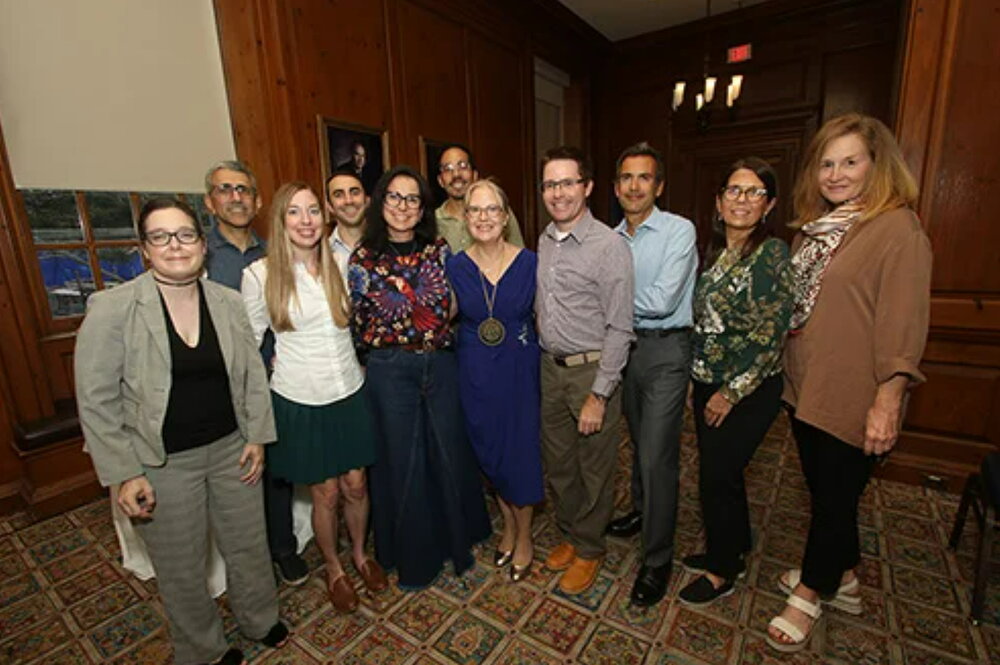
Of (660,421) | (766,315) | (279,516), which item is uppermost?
(766,315)

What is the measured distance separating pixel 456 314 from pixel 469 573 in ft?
4.07

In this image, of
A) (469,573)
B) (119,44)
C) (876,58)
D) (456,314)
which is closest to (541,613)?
(469,573)

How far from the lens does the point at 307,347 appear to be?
1.93m

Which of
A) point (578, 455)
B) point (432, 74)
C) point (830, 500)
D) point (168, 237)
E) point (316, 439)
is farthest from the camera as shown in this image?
point (432, 74)

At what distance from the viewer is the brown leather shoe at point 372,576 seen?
7.30 feet

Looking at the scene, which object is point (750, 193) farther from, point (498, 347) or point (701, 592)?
point (701, 592)

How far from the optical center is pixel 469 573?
7.71ft

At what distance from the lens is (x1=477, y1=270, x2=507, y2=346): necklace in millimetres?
2025

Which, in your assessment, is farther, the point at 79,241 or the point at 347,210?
the point at 79,241

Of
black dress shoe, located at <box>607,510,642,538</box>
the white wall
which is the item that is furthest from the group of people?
the white wall

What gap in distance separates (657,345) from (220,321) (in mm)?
1653

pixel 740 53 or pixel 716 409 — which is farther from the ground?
pixel 740 53

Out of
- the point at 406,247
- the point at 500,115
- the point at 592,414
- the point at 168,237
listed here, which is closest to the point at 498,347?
the point at 592,414

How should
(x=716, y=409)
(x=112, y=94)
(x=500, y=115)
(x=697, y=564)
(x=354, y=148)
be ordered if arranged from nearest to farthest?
(x=716, y=409) < (x=697, y=564) < (x=112, y=94) < (x=354, y=148) < (x=500, y=115)
